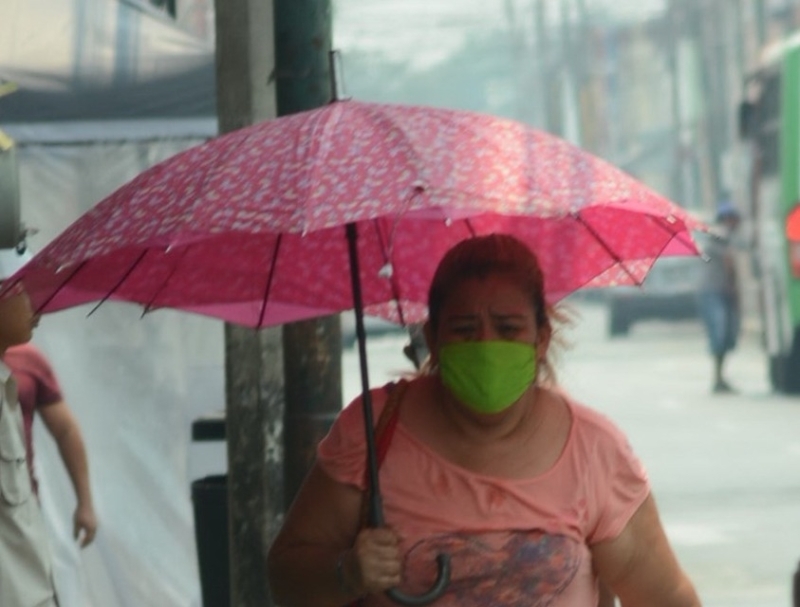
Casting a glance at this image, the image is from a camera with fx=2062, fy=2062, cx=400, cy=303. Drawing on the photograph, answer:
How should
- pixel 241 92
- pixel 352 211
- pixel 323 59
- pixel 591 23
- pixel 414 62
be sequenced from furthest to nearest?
pixel 414 62, pixel 591 23, pixel 241 92, pixel 323 59, pixel 352 211

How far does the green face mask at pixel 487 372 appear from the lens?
3.88 m

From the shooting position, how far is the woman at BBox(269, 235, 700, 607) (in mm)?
3826

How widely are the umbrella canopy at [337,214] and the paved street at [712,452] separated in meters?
0.25

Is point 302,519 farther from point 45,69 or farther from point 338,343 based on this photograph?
point 45,69

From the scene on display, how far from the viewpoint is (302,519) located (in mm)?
3982

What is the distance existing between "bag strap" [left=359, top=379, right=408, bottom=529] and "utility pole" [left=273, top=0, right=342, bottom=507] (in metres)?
1.54

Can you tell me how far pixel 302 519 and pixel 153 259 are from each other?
86 centimetres

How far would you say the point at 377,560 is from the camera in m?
3.79

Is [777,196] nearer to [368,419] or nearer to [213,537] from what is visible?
[213,537]

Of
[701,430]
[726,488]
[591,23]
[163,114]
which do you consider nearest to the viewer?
[163,114]

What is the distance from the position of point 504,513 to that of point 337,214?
2.16 feet

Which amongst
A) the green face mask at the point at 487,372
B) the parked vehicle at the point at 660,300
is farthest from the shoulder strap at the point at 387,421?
the parked vehicle at the point at 660,300

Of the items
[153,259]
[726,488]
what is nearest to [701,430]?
[726,488]

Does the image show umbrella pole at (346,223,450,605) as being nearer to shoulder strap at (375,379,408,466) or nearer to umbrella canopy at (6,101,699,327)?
shoulder strap at (375,379,408,466)
